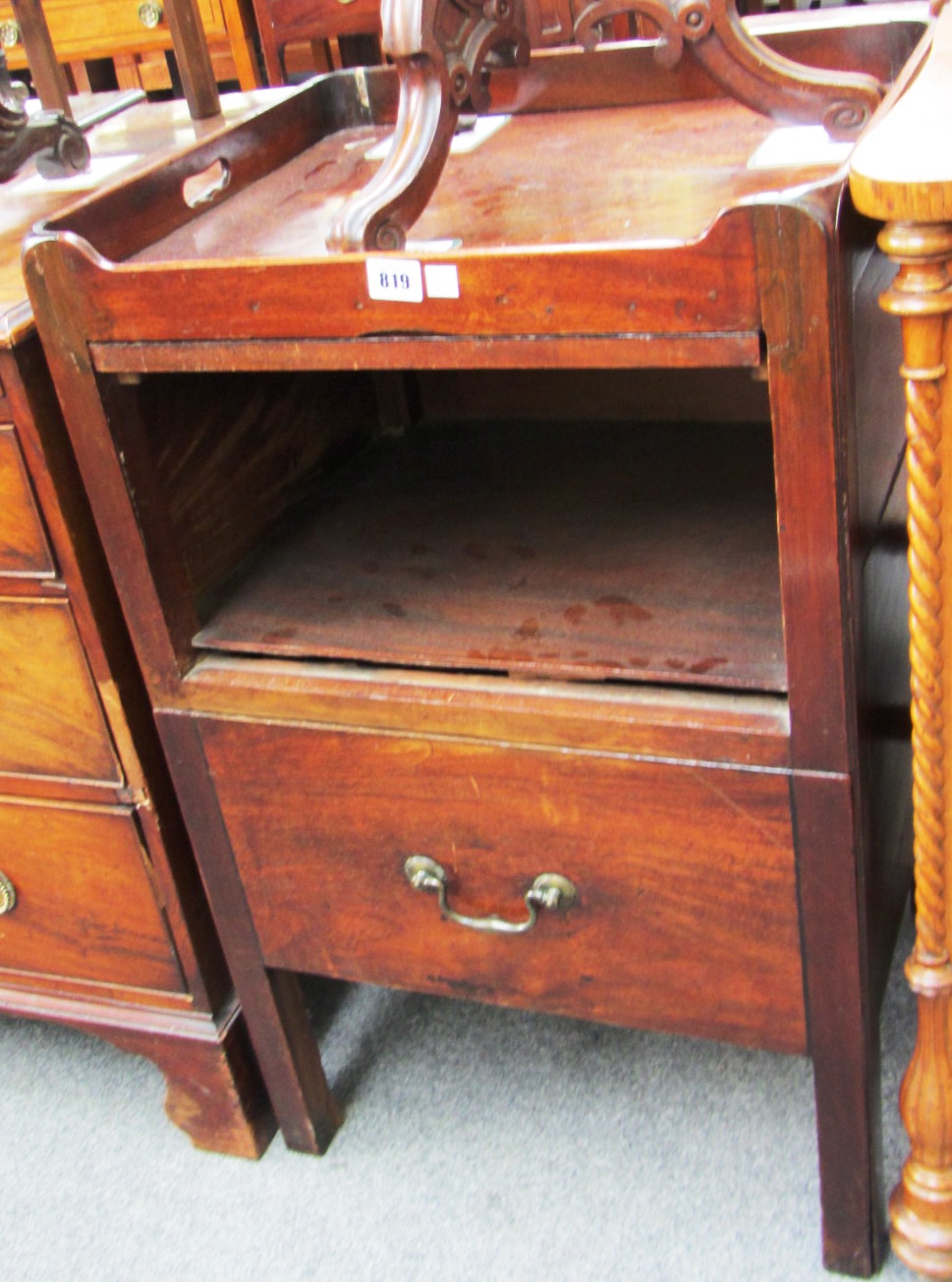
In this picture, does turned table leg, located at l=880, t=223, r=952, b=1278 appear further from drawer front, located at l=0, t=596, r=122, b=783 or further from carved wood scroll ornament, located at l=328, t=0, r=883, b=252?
drawer front, located at l=0, t=596, r=122, b=783

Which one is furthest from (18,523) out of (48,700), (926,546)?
(926,546)

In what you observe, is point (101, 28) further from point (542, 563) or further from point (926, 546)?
point (926, 546)

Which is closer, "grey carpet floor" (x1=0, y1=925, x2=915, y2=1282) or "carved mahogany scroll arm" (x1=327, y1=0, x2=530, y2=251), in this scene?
"carved mahogany scroll arm" (x1=327, y1=0, x2=530, y2=251)

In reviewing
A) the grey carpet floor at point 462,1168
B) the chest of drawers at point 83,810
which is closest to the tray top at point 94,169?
the chest of drawers at point 83,810

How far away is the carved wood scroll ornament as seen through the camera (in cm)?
74

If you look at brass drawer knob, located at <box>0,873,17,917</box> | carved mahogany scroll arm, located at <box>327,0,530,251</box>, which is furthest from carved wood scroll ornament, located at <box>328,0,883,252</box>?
brass drawer knob, located at <box>0,873,17,917</box>

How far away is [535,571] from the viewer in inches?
35.9

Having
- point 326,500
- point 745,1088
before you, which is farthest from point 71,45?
point 745,1088

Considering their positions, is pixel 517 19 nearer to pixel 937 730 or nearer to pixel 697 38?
pixel 697 38

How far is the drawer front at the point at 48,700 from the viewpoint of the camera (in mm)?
928

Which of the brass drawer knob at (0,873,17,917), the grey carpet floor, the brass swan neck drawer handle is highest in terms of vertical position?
the brass swan neck drawer handle

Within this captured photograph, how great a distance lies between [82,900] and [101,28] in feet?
4.15

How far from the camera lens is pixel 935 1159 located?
2.92ft

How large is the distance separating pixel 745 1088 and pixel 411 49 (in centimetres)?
82
